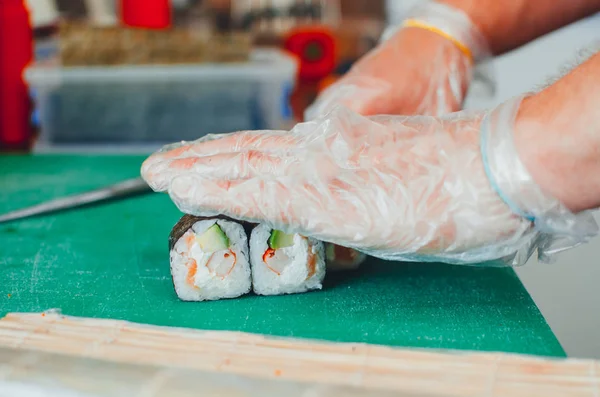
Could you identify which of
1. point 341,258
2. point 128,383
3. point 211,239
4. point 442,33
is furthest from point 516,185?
point 442,33

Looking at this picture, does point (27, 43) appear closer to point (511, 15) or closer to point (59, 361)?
point (511, 15)

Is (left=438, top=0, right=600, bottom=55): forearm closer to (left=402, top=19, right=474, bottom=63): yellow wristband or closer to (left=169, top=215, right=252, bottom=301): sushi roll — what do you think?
(left=402, top=19, right=474, bottom=63): yellow wristband

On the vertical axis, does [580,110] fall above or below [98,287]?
above

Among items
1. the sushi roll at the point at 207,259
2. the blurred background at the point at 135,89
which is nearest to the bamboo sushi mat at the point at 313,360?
the sushi roll at the point at 207,259

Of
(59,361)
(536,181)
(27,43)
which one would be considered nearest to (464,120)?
(536,181)

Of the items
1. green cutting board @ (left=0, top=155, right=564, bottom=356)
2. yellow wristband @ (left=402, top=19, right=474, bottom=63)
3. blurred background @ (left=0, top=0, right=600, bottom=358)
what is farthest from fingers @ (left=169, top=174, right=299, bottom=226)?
blurred background @ (left=0, top=0, right=600, bottom=358)

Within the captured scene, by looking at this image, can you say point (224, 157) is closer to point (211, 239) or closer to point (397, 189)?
point (211, 239)

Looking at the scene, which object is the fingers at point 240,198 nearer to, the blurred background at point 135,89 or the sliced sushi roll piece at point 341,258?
the sliced sushi roll piece at point 341,258
